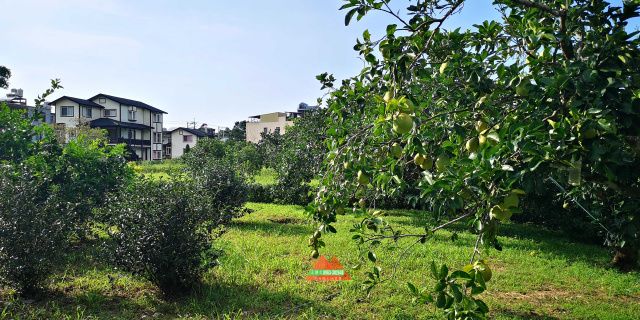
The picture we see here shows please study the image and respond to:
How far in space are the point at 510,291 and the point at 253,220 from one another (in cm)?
541

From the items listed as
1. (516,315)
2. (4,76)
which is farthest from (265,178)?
(516,315)

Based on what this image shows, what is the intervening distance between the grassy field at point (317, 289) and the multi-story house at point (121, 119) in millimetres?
30844

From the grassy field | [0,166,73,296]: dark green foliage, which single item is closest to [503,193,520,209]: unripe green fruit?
the grassy field

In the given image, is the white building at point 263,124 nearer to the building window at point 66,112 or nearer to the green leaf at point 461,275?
the building window at point 66,112

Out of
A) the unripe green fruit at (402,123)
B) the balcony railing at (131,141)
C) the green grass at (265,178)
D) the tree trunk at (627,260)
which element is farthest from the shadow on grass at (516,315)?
the balcony railing at (131,141)

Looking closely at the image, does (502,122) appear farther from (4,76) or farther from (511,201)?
(4,76)

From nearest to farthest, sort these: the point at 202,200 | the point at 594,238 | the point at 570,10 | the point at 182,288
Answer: the point at 570,10 < the point at 182,288 < the point at 202,200 < the point at 594,238

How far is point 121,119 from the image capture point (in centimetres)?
3806

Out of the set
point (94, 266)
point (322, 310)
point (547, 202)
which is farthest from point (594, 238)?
point (94, 266)

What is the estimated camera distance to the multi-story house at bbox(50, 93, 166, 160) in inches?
1366

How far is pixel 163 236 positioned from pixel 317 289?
1.72 m

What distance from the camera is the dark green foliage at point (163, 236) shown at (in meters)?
4.12

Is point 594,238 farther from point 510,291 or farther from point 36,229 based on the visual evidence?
point 36,229

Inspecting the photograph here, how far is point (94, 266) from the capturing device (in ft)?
17.3
